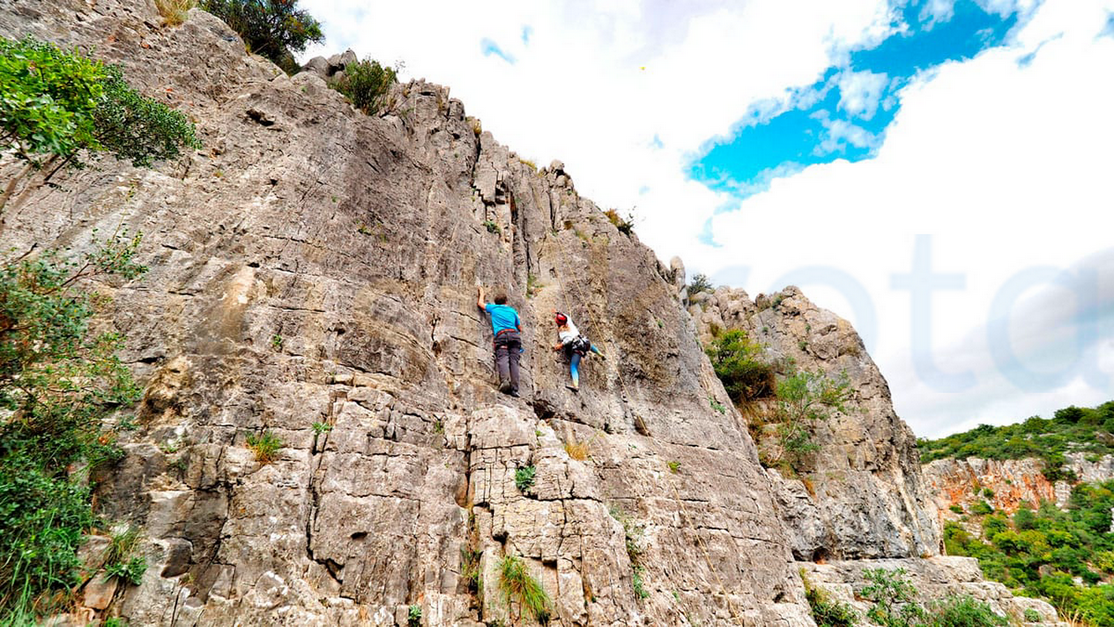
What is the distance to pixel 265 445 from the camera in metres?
7.23

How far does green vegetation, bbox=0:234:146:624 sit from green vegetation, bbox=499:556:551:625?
16.9 ft

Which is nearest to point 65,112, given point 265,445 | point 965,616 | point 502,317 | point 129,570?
point 265,445

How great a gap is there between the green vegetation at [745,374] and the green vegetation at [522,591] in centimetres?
1414

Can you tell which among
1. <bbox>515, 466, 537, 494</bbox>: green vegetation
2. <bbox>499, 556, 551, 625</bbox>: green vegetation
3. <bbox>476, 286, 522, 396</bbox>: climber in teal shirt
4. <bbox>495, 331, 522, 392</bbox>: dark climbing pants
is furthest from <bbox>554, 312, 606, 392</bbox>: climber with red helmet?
<bbox>499, 556, 551, 625</bbox>: green vegetation

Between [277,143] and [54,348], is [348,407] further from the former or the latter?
[277,143]

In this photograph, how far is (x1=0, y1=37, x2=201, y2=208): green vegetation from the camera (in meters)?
5.34

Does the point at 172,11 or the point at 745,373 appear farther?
the point at 745,373

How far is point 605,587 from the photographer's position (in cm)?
762

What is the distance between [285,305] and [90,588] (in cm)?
459

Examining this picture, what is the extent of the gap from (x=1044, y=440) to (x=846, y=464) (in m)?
62.2

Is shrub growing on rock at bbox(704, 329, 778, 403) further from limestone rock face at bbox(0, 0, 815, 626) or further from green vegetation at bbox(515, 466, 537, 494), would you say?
green vegetation at bbox(515, 466, 537, 494)

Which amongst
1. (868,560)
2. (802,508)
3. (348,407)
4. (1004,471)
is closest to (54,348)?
(348,407)

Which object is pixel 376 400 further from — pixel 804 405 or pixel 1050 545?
pixel 1050 545

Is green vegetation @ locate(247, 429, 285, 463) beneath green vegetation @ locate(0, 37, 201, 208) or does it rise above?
beneath
